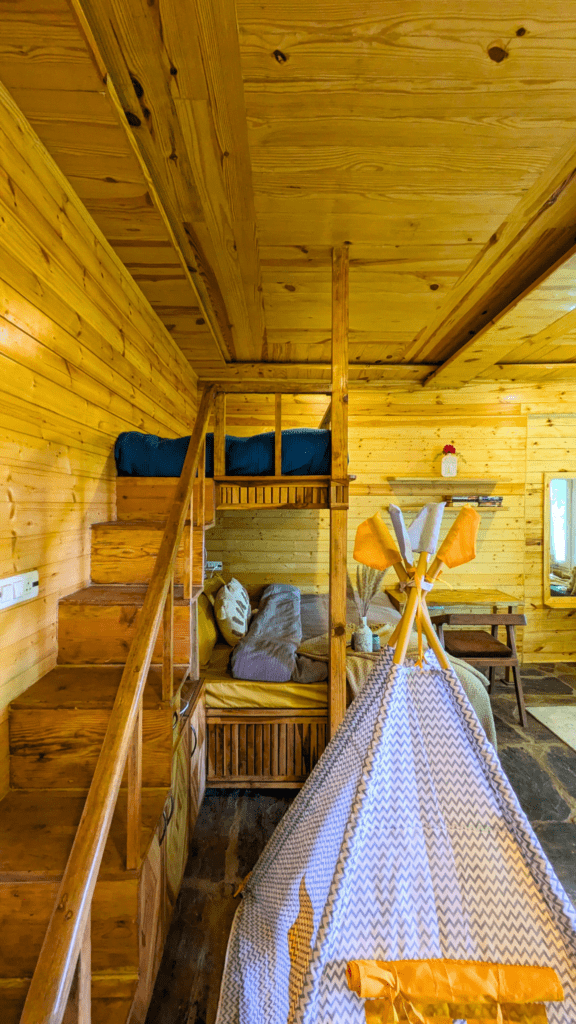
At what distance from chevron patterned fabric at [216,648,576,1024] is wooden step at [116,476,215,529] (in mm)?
1431

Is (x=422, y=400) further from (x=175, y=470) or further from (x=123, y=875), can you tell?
(x=123, y=875)

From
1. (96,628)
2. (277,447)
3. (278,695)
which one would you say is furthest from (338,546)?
(96,628)

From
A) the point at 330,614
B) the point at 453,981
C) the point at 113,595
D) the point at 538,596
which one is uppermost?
the point at 113,595

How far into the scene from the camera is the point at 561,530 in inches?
181

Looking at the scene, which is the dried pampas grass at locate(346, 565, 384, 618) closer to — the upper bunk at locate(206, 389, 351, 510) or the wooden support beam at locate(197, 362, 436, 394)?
the upper bunk at locate(206, 389, 351, 510)

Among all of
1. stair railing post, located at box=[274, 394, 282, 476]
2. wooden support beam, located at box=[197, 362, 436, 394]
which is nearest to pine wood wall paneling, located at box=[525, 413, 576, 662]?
wooden support beam, located at box=[197, 362, 436, 394]

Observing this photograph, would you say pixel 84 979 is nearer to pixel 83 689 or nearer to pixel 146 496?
pixel 83 689

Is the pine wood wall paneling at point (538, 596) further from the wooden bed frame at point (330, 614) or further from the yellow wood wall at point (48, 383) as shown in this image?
the yellow wood wall at point (48, 383)

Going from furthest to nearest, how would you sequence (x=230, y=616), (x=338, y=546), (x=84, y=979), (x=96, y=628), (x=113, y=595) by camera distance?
(x=230, y=616) < (x=338, y=546) < (x=113, y=595) < (x=96, y=628) < (x=84, y=979)

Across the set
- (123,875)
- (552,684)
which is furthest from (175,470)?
(552,684)

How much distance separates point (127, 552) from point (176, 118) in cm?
163

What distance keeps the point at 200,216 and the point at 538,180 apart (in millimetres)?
1380

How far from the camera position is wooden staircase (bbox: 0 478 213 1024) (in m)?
1.17

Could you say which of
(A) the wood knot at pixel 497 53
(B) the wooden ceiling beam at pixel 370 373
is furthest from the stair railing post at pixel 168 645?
(B) the wooden ceiling beam at pixel 370 373
